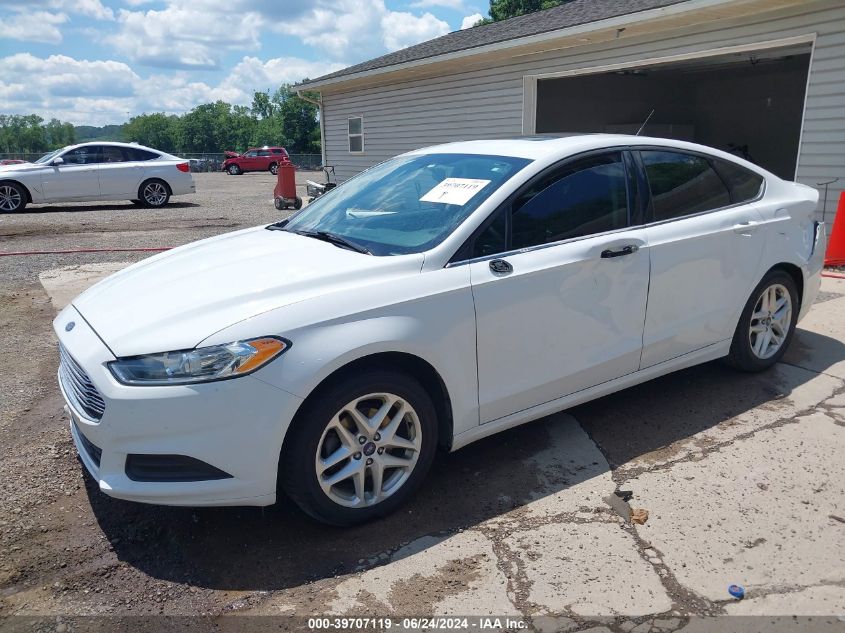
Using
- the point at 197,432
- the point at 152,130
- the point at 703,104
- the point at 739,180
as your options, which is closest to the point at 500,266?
the point at 197,432

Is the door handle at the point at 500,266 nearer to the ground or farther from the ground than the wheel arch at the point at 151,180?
farther from the ground

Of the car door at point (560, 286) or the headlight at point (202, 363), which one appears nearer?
the headlight at point (202, 363)

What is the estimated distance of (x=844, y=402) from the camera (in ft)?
13.6

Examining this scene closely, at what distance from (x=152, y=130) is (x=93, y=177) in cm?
10479

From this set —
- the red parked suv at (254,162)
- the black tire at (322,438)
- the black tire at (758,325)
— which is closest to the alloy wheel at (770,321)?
the black tire at (758,325)

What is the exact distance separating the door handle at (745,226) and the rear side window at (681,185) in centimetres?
16

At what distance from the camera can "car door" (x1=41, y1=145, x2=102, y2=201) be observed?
14516 millimetres

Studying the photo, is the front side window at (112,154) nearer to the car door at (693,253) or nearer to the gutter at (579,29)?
the gutter at (579,29)

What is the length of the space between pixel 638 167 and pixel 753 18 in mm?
6799

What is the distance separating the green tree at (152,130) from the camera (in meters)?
105

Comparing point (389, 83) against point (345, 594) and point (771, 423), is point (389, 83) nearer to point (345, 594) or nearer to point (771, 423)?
point (771, 423)

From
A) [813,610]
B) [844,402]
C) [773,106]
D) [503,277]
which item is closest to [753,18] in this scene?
[844,402]

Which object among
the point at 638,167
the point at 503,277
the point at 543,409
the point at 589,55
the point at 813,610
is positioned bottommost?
the point at 813,610

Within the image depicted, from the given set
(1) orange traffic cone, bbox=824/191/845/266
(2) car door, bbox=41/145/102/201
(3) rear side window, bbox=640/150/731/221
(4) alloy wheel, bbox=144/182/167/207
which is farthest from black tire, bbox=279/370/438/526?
(4) alloy wheel, bbox=144/182/167/207
